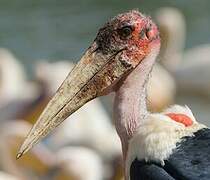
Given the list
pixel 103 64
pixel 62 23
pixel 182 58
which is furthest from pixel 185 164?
pixel 62 23

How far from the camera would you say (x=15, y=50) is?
632 inches

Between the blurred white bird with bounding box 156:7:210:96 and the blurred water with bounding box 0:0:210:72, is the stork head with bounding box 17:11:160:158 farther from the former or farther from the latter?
the blurred water with bounding box 0:0:210:72

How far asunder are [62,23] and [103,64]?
12255mm

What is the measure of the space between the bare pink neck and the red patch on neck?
0.19 metres

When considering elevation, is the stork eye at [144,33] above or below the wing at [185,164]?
above

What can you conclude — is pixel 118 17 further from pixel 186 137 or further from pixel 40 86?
pixel 40 86

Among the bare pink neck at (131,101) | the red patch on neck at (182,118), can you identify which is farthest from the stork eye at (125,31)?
the red patch on neck at (182,118)

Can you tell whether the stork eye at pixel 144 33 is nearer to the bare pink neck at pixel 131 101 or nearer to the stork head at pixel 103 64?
the stork head at pixel 103 64

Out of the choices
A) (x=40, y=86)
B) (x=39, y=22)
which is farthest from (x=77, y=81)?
(x=39, y=22)

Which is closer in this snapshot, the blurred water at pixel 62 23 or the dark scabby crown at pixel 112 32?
the dark scabby crown at pixel 112 32

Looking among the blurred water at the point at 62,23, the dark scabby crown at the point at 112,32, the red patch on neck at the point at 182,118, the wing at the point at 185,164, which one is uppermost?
the dark scabby crown at the point at 112,32

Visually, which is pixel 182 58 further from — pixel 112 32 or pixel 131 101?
pixel 112 32

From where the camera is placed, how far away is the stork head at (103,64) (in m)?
5.47

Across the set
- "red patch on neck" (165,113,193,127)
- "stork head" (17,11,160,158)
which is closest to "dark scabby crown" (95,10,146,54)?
"stork head" (17,11,160,158)
